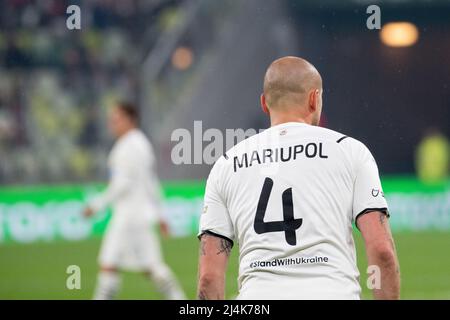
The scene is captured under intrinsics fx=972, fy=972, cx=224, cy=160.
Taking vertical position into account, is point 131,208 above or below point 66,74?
below

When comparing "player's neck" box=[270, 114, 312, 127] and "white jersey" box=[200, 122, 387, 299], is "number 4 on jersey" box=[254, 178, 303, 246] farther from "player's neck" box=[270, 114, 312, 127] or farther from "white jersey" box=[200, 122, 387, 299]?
"player's neck" box=[270, 114, 312, 127]

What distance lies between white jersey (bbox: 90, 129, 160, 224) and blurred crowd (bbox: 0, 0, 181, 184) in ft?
23.5

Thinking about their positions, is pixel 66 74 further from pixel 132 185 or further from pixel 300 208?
pixel 300 208

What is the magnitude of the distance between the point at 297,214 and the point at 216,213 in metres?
0.40

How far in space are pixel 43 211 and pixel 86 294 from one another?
493 centimetres

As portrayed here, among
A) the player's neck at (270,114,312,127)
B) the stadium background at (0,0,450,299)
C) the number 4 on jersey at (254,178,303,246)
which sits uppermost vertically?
the stadium background at (0,0,450,299)

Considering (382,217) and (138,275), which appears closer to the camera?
(382,217)

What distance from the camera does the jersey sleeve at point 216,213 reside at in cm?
403

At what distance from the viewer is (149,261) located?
10.5 metres

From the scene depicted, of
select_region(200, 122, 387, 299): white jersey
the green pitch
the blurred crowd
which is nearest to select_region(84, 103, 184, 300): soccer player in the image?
the green pitch

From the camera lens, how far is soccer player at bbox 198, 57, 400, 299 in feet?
12.3

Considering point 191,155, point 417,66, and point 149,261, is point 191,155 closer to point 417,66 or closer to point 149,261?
point 149,261

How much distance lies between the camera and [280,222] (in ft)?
12.5

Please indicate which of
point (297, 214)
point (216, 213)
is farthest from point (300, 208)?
point (216, 213)
